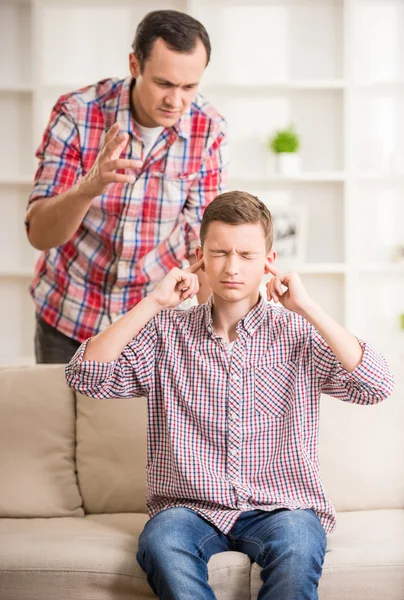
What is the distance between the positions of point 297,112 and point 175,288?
2.67m

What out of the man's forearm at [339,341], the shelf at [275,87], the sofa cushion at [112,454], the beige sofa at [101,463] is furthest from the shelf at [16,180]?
the man's forearm at [339,341]

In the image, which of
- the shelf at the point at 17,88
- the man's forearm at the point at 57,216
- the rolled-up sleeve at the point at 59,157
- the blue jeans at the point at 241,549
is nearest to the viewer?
the blue jeans at the point at 241,549

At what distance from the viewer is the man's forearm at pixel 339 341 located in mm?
1714

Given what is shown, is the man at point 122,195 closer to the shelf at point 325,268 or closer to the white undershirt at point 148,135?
the white undershirt at point 148,135

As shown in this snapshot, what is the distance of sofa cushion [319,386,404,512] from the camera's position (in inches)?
83.3

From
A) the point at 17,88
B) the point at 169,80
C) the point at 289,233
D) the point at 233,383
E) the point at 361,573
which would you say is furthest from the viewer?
the point at 289,233

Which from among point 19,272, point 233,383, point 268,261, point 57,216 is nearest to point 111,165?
point 57,216

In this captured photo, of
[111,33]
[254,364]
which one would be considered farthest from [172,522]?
[111,33]

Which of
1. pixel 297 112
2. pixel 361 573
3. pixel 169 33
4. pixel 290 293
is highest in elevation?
pixel 297 112

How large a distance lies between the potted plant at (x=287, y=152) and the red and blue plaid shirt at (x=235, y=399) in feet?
7.68

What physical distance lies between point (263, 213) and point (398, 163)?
2.57 metres

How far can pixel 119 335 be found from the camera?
1.74 m

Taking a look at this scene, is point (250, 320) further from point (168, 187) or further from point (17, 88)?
point (17, 88)

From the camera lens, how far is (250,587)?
1.65m
